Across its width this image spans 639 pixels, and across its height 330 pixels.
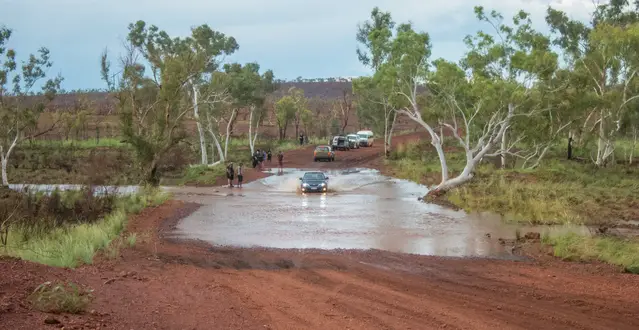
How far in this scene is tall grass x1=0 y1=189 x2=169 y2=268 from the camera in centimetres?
1268

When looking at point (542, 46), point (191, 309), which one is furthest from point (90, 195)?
point (542, 46)

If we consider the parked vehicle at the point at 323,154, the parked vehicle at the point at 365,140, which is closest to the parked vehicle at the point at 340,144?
the parked vehicle at the point at 365,140

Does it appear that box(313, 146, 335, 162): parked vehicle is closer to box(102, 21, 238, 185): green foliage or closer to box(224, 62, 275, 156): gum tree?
box(224, 62, 275, 156): gum tree

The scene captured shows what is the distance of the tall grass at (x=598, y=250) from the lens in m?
16.4

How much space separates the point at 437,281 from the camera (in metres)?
13.7

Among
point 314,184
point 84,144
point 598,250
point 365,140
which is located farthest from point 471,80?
point 84,144

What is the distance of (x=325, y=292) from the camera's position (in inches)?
475

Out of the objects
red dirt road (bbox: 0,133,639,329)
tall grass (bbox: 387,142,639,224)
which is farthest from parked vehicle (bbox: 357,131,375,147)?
red dirt road (bbox: 0,133,639,329)

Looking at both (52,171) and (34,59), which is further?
(52,171)

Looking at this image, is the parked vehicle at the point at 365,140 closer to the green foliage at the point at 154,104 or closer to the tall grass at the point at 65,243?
the green foliage at the point at 154,104

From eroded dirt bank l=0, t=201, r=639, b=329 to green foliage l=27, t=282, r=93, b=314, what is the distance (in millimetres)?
169

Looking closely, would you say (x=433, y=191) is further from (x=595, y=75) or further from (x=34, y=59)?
(x=34, y=59)

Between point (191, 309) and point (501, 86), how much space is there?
25.4 metres

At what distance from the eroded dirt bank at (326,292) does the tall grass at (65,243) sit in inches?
24.4
